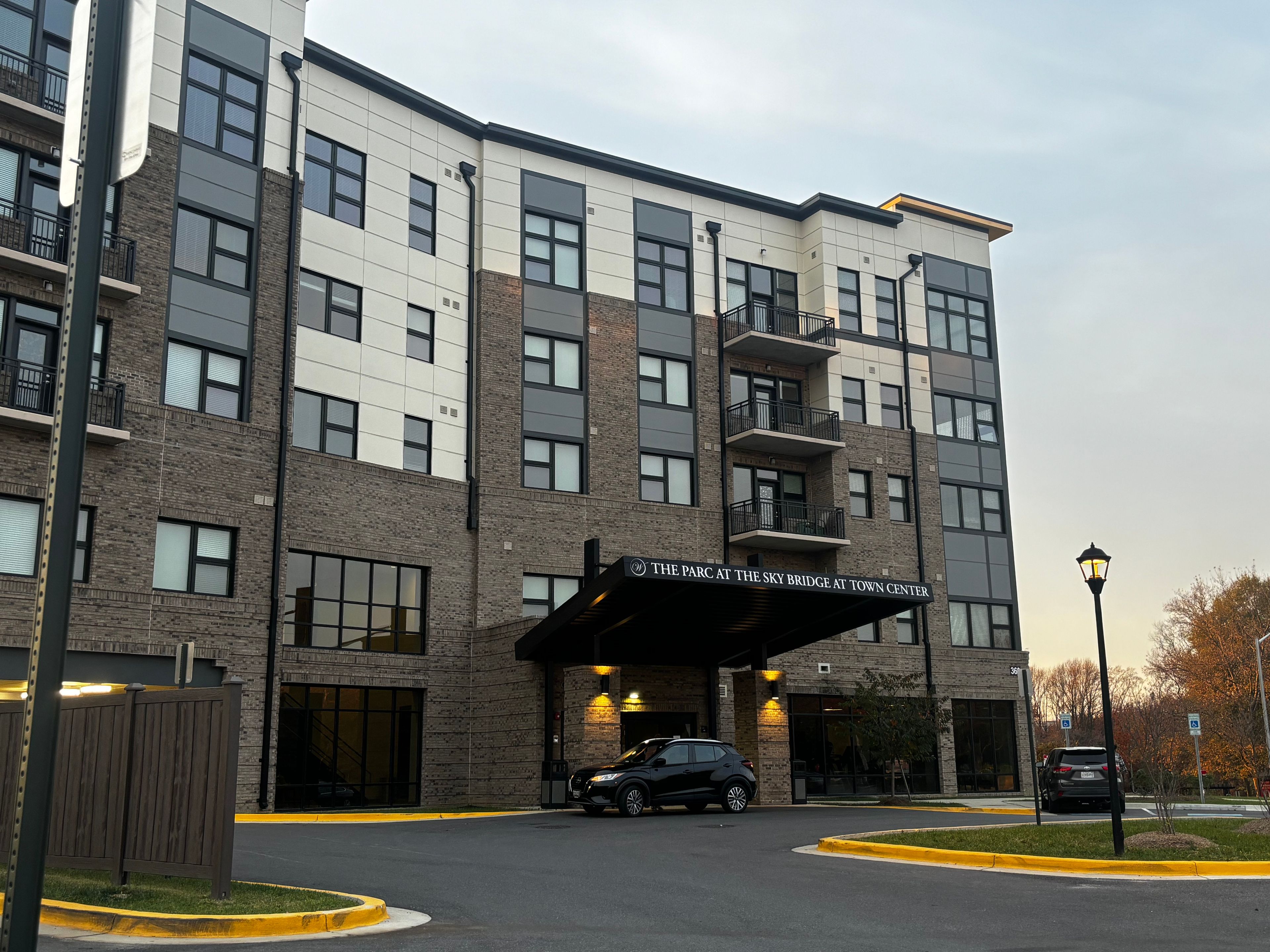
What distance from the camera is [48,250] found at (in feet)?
83.4

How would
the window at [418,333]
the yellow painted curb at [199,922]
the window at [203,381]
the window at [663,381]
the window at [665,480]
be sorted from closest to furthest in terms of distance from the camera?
the yellow painted curb at [199,922] → the window at [203,381] → the window at [418,333] → the window at [665,480] → the window at [663,381]

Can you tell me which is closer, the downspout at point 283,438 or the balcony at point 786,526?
the downspout at point 283,438

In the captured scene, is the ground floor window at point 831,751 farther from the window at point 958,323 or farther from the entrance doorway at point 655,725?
the window at point 958,323

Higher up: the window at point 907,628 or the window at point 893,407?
the window at point 893,407

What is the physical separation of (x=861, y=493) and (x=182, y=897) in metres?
32.7

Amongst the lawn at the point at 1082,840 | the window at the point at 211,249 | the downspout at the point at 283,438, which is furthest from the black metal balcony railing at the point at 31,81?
the lawn at the point at 1082,840

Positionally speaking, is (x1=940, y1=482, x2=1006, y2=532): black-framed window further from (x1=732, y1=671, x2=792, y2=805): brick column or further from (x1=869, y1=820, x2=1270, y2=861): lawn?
(x1=869, y1=820, x2=1270, y2=861): lawn

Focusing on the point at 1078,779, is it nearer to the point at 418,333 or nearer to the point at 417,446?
the point at 417,446

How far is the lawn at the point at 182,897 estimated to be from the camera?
1006 centimetres

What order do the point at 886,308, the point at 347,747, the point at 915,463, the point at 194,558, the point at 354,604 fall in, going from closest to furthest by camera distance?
1. the point at 194,558
2. the point at 347,747
3. the point at 354,604
4. the point at 915,463
5. the point at 886,308

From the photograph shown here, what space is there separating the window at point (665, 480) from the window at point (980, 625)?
36.9 feet

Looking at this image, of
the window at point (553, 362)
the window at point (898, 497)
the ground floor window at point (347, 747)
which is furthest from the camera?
the window at point (898, 497)

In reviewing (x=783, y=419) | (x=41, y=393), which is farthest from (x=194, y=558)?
(x=783, y=419)

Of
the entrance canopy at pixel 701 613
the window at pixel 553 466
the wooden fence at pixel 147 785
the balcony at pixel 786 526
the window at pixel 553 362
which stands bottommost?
the wooden fence at pixel 147 785
